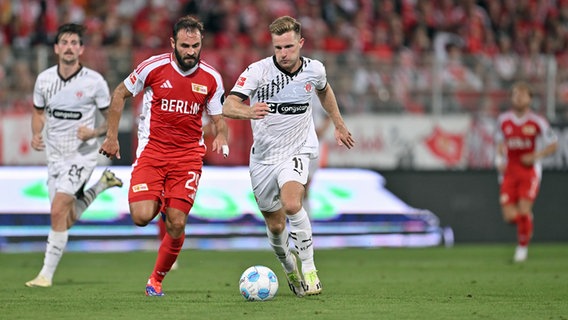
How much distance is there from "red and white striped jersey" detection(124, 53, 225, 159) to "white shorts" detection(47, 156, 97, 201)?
71.8 inches

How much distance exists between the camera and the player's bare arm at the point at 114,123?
32.8 feet

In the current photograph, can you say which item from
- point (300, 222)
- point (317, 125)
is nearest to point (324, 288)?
point (300, 222)

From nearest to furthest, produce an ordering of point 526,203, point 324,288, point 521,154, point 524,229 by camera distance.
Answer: point 324,288 < point 524,229 < point 526,203 < point 521,154

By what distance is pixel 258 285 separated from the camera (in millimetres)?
9484

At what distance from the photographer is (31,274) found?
13.1m

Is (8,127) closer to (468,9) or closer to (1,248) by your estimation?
(1,248)

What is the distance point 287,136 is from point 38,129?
3017 millimetres

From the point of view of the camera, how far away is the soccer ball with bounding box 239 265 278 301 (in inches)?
373

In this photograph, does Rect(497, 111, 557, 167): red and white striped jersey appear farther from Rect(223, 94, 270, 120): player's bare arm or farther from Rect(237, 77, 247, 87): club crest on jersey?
Rect(223, 94, 270, 120): player's bare arm

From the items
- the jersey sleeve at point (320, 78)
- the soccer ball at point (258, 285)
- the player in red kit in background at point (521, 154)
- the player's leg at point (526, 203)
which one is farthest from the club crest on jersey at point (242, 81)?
the player's leg at point (526, 203)

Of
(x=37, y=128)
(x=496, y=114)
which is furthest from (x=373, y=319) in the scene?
(x=496, y=114)

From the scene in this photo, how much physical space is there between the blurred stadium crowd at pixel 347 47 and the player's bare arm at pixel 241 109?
850 centimetres

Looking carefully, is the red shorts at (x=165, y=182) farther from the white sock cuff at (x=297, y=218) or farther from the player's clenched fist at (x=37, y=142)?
the player's clenched fist at (x=37, y=142)

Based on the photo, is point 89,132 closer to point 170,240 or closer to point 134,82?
point 134,82
